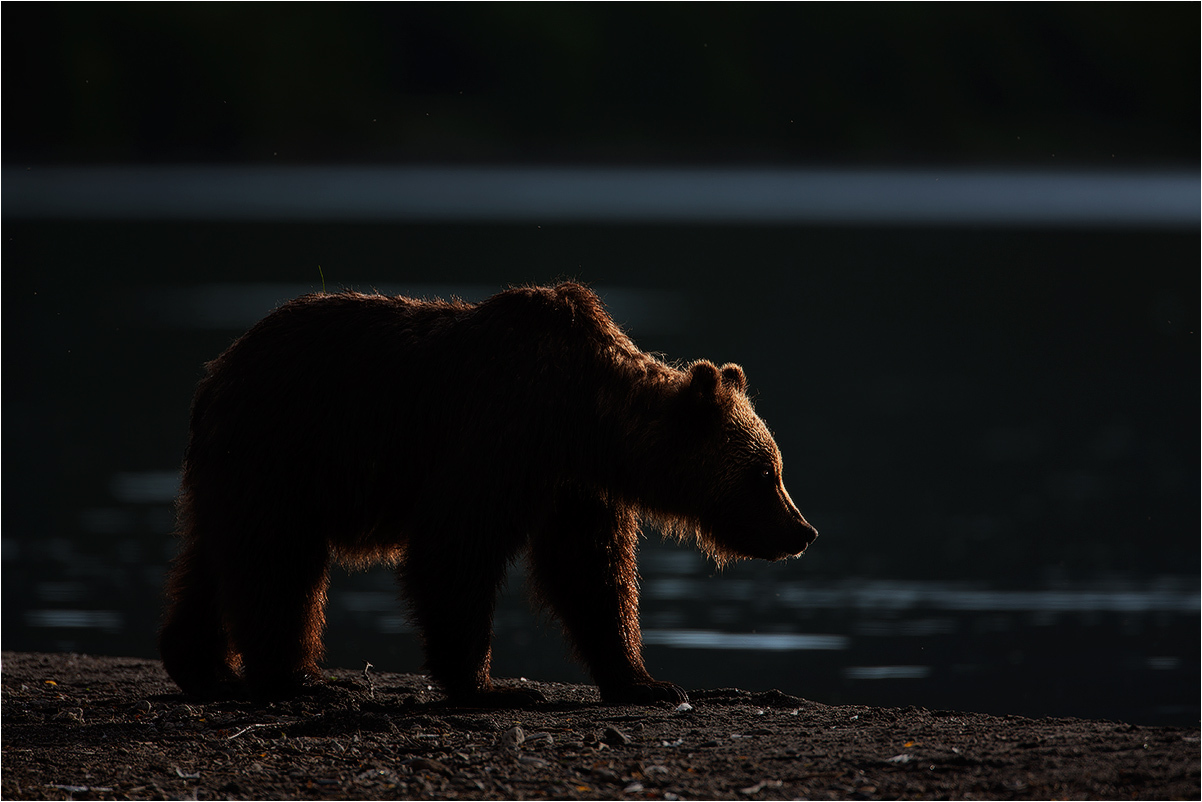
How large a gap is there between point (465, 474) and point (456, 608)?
0.68 m

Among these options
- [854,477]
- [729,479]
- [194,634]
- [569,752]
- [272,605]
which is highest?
[854,477]

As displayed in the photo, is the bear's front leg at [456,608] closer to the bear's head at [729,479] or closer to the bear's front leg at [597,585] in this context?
the bear's front leg at [597,585]

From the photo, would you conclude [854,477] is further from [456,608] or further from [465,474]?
[465,474]

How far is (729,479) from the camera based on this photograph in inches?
299

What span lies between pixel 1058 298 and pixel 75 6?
120268 mm

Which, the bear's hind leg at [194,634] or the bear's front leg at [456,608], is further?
the bear's hind leg at [194,634]

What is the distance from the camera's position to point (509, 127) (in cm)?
12950

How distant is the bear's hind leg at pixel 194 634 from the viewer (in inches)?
321

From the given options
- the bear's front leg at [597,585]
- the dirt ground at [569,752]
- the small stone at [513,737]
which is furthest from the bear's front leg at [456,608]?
the small stone at [513,737]

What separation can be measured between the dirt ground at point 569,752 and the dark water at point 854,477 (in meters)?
1.24

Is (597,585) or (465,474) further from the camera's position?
(597,585)

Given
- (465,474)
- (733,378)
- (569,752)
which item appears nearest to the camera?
(569,752)

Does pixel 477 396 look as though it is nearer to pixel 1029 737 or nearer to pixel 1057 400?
pixel 1029 737

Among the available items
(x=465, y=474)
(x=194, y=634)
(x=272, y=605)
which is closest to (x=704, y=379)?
(x=465, y=474)
